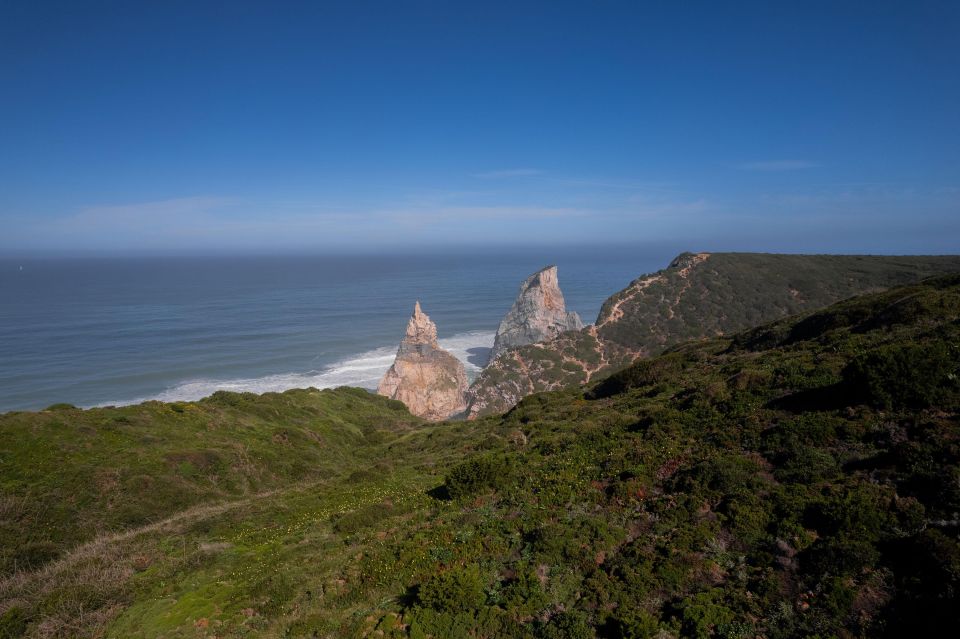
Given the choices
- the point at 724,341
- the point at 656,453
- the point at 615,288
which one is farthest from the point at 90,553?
the point at 615,288

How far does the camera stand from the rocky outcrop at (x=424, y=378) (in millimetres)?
63875

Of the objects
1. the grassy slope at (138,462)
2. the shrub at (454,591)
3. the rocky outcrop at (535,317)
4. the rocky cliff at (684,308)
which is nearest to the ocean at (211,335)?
the rocky outcrop at (535,317)

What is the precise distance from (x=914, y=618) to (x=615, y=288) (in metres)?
166

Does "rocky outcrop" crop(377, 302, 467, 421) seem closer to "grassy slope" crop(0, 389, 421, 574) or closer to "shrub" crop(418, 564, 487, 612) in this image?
"grassy slope" crop(0, 389, 421, 574)

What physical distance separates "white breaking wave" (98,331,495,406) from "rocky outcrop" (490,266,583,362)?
7.28m

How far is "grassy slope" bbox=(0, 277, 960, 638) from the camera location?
746cm

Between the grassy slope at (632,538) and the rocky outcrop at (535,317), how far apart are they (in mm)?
71176

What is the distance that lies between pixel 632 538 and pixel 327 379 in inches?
2794

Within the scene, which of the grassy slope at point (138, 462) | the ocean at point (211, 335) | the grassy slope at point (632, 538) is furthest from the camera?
the ocean at point (211, 335)

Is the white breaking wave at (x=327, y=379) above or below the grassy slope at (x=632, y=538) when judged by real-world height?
below

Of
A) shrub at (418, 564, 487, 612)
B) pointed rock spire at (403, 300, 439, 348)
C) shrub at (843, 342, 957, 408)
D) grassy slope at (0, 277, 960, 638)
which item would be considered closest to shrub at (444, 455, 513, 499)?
grassy slope at (0, 277, 960, 638)

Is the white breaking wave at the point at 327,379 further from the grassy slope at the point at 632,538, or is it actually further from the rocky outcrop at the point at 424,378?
the grassy slope at the point at 632,538

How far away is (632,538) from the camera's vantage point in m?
9.70

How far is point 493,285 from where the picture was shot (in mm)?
183375
